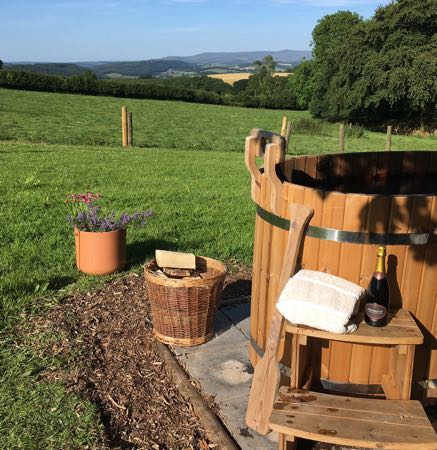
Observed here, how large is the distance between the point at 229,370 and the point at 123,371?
76cm

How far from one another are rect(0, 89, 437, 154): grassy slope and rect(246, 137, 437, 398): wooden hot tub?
55.2 feet

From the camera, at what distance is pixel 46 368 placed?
3.67 m

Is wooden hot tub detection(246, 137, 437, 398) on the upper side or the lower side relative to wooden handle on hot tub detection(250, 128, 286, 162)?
lower

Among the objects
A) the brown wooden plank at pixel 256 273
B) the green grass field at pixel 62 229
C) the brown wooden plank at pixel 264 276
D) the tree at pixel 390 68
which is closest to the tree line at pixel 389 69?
the tree at pixel 390 68

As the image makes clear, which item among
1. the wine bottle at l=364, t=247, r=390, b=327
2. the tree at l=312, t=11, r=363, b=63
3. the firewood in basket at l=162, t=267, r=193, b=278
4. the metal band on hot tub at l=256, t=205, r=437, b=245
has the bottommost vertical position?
the firewood in basket at l=162, t=267, r=193, b=278

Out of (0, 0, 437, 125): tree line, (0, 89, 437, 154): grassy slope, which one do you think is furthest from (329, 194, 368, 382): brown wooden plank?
(0, 0, 437, 125): tree line

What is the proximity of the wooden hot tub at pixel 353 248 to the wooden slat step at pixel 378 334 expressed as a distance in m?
0.23

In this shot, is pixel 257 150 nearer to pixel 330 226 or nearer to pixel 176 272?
pixel 330 226

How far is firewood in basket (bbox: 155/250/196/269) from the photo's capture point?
4270 millimetres

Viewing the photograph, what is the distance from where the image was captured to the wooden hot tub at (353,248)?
278cm

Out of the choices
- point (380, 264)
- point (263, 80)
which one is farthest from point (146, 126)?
point (263, 80)

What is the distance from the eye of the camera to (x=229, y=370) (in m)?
3.71

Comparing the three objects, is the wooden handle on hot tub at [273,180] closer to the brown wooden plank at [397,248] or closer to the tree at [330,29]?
the brown wooden plank at [397,248]

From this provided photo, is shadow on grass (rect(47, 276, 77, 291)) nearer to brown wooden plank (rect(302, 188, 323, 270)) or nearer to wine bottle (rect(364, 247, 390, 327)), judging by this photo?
brown wooden plank (rect(302, 188, 323, 270))
